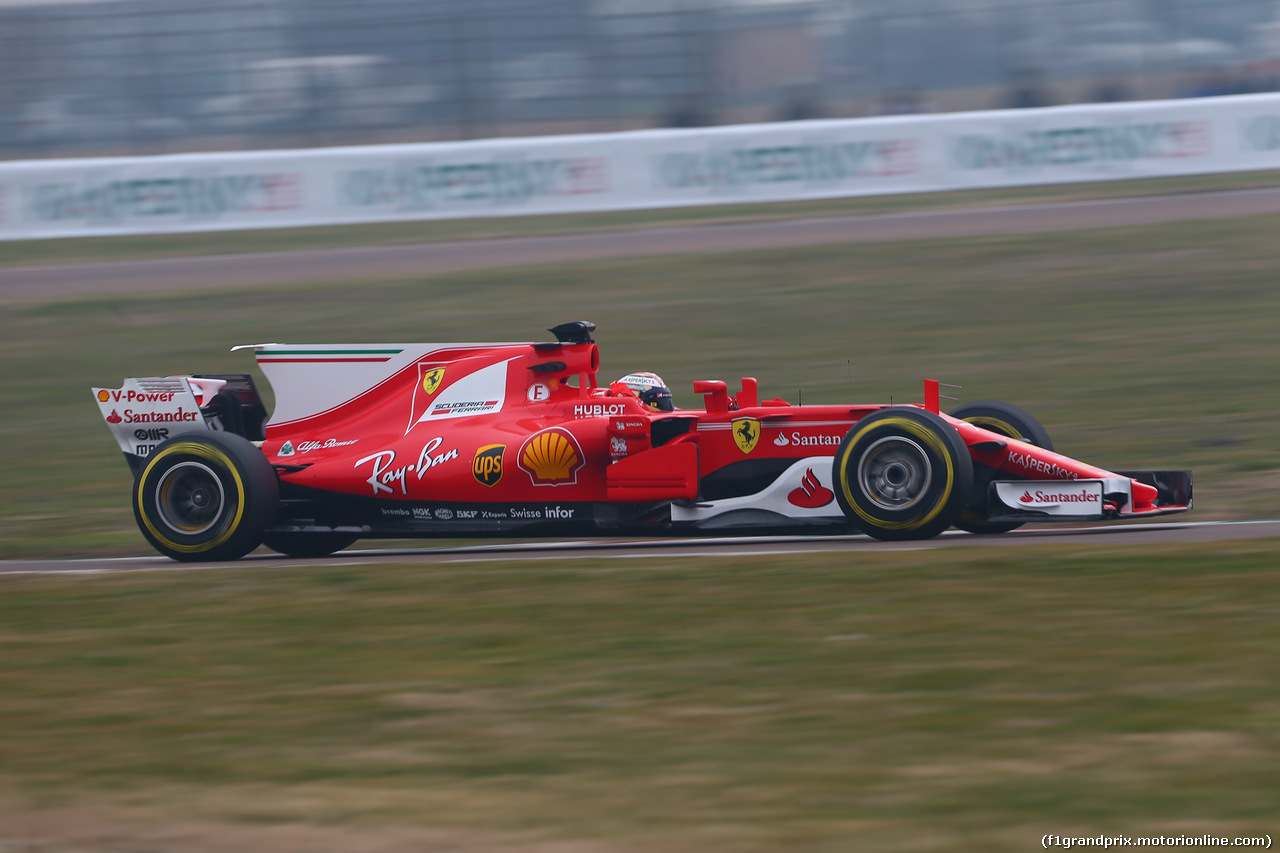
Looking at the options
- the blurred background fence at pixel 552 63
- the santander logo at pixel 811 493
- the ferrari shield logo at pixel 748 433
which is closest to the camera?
the santander logo at pixel 811 493

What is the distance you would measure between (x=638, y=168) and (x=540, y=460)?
1531 centimetres

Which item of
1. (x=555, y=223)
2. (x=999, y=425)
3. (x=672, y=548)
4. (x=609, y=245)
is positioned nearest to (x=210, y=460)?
(x=672, y=548)

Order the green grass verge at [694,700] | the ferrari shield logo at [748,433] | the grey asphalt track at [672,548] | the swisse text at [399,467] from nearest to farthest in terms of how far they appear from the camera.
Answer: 1. the green grass verge at [694,700]
2. the grey asphalt track at [672,548]
3. the ferrari shield logo at [748,433]
4. the swisse text at [399,467]

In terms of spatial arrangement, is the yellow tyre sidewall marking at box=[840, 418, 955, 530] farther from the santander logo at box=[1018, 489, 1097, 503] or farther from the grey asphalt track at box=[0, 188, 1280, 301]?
the grey asphalt track at box=[0, 188, 1280, 301]

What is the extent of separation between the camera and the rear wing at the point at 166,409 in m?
9.84

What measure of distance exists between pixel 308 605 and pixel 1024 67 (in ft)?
64.1

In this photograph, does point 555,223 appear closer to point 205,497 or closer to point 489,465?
point 205,497

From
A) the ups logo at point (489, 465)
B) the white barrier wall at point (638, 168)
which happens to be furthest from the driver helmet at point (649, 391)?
the white barrier wall at point (638, 168)

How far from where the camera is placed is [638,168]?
934 inches

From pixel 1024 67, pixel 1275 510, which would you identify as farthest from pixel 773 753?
pixel 1024 67

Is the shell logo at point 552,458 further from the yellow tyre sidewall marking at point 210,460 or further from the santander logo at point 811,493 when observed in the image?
the yellow tyre sidewall marking at point 210,460

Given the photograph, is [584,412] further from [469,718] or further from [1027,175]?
[1027,175]

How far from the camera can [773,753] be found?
519 cm

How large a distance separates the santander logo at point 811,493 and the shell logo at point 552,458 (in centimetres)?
130
